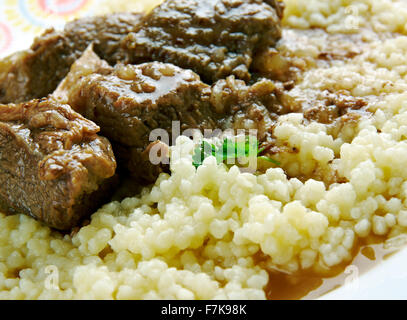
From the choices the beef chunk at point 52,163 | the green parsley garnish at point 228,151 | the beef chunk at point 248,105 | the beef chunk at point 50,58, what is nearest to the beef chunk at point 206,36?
the beef chunk at point 248,105

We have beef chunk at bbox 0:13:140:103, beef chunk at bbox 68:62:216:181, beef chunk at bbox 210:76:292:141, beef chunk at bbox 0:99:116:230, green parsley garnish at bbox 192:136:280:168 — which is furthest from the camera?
beef chunk at bbox 0:13:140:103

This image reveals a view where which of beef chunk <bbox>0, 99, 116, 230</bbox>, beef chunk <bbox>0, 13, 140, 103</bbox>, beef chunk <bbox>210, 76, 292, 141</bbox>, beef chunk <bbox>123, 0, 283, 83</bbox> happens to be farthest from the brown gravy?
beef chunk <bbox>0, 13, 140, 103</bbox>

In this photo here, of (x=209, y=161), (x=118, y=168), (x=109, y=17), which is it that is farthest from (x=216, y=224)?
(x=109, y=17)

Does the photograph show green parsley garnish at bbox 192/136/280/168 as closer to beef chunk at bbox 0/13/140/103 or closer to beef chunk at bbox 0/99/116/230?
beef chunk at bbox 0/99/116/230

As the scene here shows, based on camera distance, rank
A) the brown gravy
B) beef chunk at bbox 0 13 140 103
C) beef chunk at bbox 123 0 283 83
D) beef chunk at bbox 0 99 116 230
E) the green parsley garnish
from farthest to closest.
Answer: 1. beef chunk at bbox 0 13 140 103
2. beef chunk at bbox 123 0 283 83
3. the green parsley garnish
4. beef chunk at bbox 0 99 116 230
5. the brown gravy

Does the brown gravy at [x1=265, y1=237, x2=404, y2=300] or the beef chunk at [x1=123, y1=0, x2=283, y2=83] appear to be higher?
the beef chunk at [x1=123, y1=0, x2=283, y2=83]

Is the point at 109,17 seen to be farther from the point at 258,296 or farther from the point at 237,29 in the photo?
the point at 258,296
